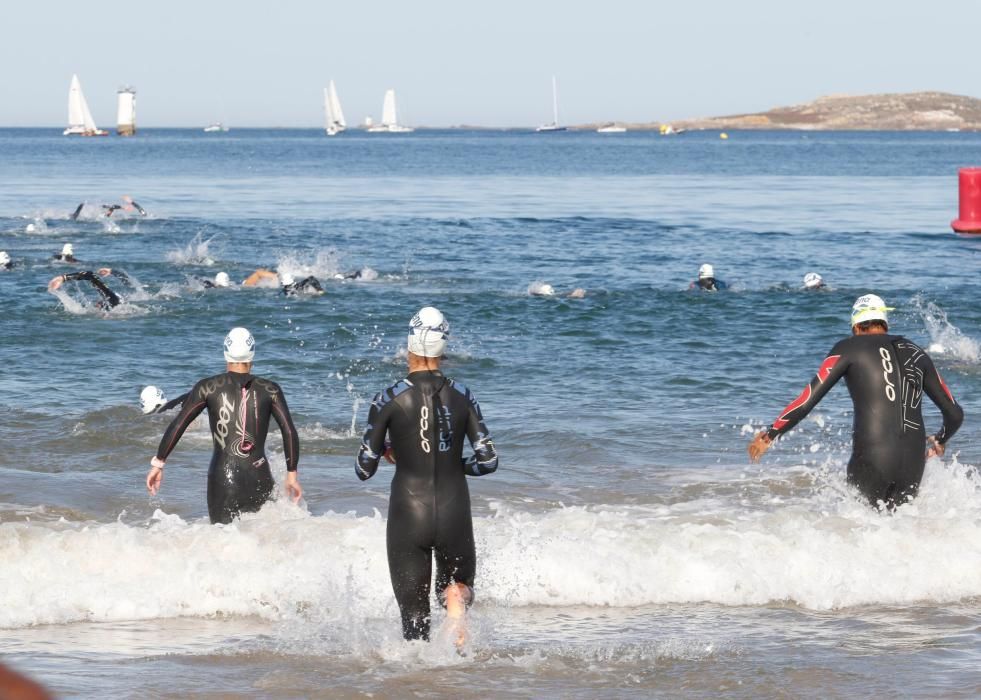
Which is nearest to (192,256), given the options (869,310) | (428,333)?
(869,310)

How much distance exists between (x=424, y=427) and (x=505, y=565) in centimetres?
286

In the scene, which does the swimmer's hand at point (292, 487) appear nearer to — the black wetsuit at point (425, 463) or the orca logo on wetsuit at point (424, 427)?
the black wetsuit at point (425, 463)

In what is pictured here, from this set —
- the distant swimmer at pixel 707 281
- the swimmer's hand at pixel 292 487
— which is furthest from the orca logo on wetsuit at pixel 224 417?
the distant swimmer at pixel 707 281

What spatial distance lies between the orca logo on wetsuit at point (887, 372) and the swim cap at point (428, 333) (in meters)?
3.20

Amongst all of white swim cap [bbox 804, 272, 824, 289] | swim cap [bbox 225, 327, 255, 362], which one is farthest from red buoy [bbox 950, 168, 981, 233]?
swim cap [bbox 225, 327, 255, 362]

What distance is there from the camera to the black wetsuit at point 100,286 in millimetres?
17097

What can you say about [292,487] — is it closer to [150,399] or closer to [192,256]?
[150,399]

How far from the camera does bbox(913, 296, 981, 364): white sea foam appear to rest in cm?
1834

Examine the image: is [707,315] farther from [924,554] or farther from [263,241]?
[263,241]

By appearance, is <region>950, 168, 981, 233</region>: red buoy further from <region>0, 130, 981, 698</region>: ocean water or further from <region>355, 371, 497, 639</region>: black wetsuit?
<region>355, 371, 497, 639</region>: black wetsuit

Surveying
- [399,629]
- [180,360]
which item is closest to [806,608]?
[399,629]

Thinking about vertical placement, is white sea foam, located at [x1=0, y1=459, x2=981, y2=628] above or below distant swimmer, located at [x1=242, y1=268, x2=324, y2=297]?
below

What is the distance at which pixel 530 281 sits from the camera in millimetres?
28312

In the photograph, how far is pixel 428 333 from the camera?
6.27 m
